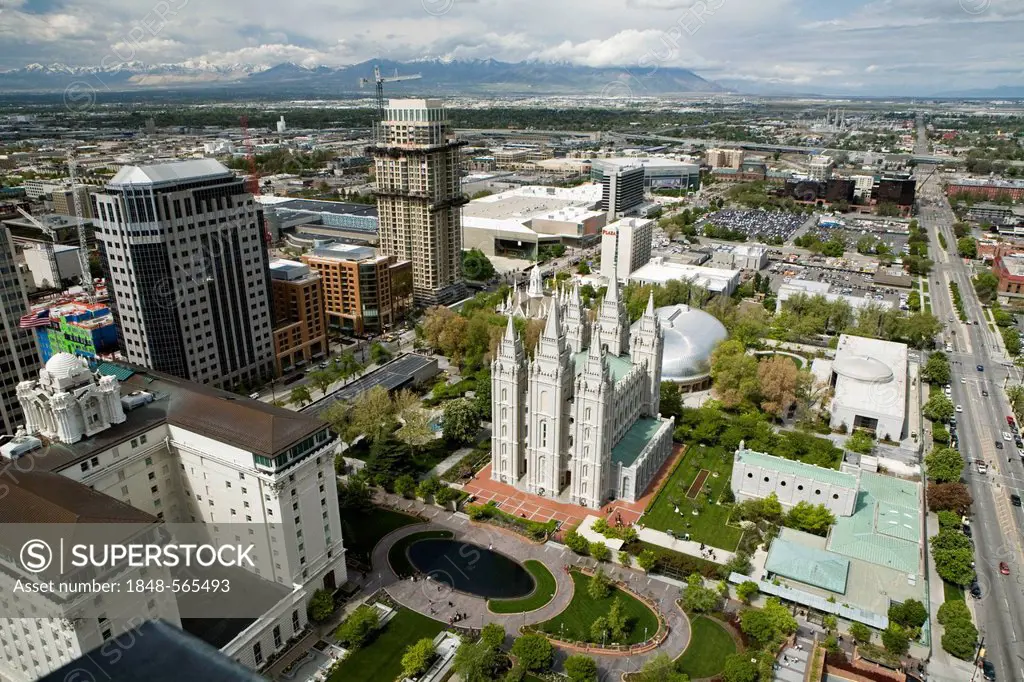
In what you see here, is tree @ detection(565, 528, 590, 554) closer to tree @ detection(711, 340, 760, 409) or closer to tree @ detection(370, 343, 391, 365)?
tree @ detection(711, 340, 760, 409)

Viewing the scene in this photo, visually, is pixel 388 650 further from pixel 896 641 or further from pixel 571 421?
pixel 896 641

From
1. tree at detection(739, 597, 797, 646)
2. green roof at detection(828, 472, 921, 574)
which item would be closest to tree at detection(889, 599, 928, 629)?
green roof at detection(828, 472, 921, 574)

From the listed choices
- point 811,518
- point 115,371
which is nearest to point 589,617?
point 811,518

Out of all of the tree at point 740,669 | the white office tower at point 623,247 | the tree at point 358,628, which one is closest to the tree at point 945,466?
the tree at point 740,669

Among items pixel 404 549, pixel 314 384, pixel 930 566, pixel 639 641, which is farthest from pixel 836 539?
pixel 314 384

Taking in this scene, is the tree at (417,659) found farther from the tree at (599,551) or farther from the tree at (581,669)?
the tree at (599,551)

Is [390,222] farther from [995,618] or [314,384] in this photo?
[995,618]
